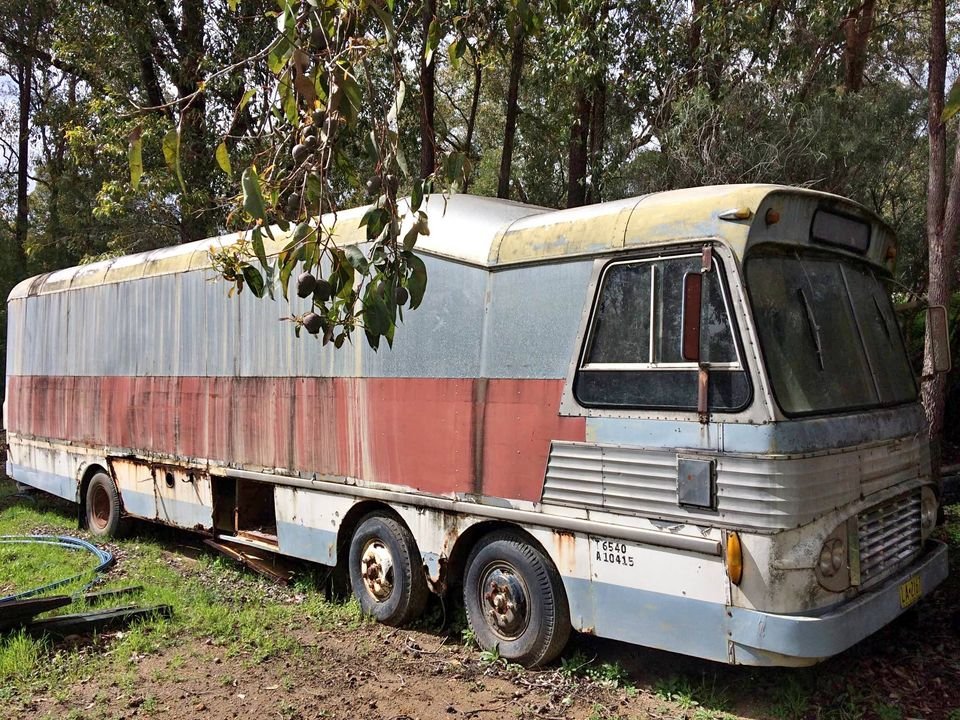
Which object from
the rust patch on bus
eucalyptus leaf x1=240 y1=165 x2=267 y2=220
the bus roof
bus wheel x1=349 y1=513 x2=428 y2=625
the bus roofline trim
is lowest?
bus wheel x1=349 y1=513 x2=428 y2=625

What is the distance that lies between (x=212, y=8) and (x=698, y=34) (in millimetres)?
8414

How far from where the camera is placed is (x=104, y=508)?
9.82 meters

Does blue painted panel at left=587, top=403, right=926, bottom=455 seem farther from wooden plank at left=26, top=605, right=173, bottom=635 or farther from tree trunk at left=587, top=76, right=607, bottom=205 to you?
tree trunk at left=587, top=76, right=607, bottom=205

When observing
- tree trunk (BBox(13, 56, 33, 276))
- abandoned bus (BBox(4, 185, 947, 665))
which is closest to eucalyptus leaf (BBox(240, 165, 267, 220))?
abandoned bus (BBox(4, 185, 947, 665))

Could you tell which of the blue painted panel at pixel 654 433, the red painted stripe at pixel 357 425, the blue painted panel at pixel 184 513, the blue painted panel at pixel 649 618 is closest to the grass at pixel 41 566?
the blue painted panel at pixel 184 513

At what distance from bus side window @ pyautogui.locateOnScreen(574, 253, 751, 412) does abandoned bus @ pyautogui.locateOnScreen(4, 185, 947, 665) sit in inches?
0.5

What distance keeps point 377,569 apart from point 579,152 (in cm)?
1084

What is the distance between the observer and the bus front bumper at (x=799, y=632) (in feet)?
13.4

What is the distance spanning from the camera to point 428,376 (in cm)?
590

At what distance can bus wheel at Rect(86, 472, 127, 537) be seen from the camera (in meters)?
9.43

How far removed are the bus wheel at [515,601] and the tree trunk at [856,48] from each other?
12.7 m

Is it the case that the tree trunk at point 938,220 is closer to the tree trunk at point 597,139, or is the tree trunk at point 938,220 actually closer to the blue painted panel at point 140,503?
the tree trunk at point 597,139

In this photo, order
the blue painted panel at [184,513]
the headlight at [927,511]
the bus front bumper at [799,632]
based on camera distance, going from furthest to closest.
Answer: the blue painted panel at [184,513], the headlight at [927,511], the bus front bumper at [799,632]

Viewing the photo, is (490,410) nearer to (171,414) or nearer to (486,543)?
(486,543)
